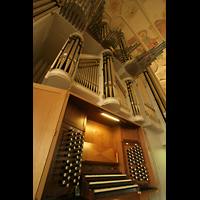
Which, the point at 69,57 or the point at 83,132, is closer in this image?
the point at 83,132

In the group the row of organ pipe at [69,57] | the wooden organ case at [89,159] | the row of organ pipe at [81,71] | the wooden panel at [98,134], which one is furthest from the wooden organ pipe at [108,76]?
the row of organ pipe at [69,57]

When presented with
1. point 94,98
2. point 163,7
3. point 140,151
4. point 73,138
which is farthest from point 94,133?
point 163,7

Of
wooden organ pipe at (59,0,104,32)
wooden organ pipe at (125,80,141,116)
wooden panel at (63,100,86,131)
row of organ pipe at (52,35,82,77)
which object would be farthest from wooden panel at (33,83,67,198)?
wooden organ pipe at (59,0,104,32)

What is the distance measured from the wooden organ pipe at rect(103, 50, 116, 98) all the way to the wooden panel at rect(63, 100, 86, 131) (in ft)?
Answer: 2.90

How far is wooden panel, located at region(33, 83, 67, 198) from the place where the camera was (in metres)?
1.20

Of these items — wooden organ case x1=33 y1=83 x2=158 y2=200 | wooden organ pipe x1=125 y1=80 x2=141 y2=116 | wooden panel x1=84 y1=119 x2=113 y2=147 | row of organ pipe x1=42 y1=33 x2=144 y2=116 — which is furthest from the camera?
wooden organ pipe x1=125 y1=80 x2=141 y2=116

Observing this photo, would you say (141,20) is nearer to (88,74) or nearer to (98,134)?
(88,74)

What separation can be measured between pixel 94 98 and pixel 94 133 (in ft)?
2.97

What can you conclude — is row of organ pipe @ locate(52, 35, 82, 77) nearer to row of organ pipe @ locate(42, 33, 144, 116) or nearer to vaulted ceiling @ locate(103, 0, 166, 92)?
row of organ pipe @ locate(42, 33, 144, 116)

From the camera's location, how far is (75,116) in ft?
6.91

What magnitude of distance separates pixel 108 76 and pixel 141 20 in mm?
6000

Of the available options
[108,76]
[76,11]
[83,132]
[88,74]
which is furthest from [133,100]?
[76,11]
